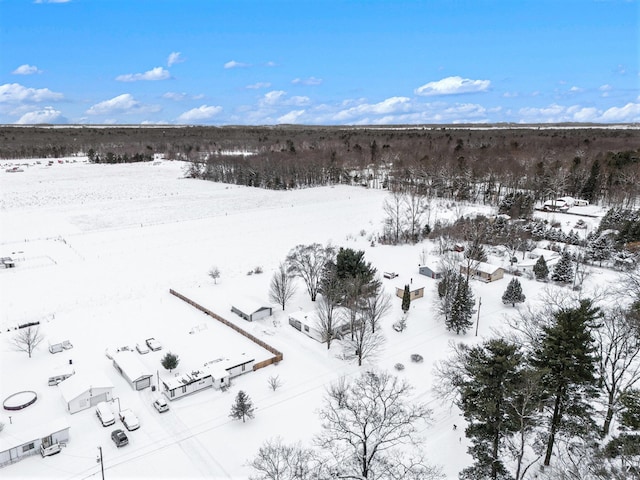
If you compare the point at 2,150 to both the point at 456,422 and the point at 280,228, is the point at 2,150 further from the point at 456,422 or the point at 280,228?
the point at 456,422

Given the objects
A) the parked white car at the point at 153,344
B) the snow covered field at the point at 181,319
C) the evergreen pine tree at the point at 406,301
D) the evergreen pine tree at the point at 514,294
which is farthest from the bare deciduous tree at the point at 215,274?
the evergreen pine tree at the point at 514,294

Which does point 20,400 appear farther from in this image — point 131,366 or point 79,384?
point 131,366

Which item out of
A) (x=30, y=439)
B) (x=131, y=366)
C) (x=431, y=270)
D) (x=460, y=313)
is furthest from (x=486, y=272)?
(x=30, y=439)

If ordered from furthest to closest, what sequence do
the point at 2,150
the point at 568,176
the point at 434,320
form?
the point at 2,150
the point at 568,176
the point at 434,320

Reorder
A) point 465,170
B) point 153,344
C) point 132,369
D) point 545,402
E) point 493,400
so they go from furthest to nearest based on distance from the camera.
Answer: point 465,170 → point 153,344 → point 132,369 → point 545,402 → point 493,400

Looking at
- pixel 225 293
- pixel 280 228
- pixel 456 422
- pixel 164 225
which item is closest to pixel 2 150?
pixel 164 225

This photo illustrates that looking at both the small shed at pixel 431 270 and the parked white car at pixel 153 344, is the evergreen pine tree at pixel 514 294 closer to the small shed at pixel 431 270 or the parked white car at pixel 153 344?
the small shed at pixel 431 270

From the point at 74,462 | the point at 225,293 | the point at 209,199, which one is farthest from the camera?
the point at 209,199
